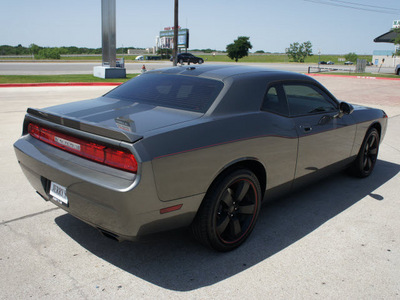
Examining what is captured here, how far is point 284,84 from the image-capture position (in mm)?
3730

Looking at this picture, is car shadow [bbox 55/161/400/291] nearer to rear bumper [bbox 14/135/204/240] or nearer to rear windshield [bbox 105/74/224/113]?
rear bumper [bbox 14/135/204/240]

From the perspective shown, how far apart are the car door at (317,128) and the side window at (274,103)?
0.11 meters

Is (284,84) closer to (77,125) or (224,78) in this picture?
(224,78)

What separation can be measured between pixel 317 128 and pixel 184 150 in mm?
1865

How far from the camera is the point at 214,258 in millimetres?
3070

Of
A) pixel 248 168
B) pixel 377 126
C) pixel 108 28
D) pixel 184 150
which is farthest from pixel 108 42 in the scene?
pixel 184 150

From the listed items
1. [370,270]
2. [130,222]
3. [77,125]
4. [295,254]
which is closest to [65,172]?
[77,125]

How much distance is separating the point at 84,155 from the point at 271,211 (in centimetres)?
220

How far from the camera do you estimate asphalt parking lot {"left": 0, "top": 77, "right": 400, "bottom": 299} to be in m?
2.63

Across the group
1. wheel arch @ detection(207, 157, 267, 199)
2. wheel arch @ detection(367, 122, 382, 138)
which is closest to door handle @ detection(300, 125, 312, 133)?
wheel arch @ detection(207, 157, 267, 199)

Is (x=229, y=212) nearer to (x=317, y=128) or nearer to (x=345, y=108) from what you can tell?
(x=317, y=128)

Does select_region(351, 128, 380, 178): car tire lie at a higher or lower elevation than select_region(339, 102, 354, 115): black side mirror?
lower

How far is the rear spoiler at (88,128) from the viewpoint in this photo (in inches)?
95.9

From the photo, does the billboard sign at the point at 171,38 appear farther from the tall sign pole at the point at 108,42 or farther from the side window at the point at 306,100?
the side window at the point at 306,100
